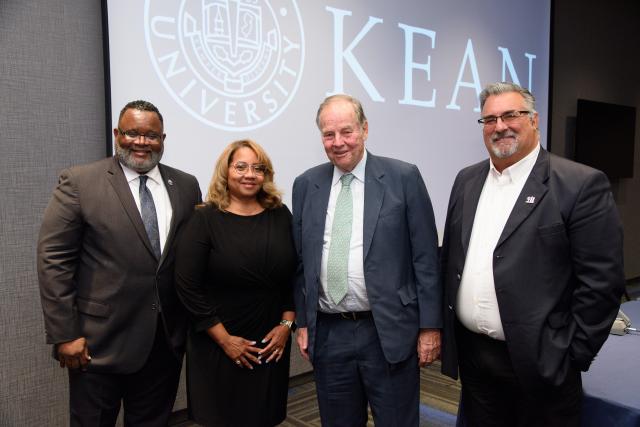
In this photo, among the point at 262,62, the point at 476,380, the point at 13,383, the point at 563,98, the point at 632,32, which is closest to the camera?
the point at 476,380

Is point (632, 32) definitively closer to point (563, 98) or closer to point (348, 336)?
point (563, 98)

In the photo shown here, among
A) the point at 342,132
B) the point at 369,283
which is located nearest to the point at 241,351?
the point at 369,283

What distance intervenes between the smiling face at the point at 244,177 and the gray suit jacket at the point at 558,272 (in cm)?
84

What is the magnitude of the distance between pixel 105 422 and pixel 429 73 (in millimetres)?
3087

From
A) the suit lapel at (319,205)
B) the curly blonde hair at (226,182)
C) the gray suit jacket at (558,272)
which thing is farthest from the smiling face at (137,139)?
the gray suit jacket at (558,272)

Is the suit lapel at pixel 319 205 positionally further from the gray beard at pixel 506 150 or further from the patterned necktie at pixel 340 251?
the gray beard at pixel 506 150

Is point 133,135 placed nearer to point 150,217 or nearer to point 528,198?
point 150,217

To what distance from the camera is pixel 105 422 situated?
1.71 m

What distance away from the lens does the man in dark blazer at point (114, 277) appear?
1.60 metres

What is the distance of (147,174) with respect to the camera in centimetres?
179

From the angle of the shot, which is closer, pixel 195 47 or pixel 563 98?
pixel 195 47

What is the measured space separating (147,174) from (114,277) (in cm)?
39

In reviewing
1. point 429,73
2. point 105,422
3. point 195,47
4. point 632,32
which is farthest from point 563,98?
point 105,422

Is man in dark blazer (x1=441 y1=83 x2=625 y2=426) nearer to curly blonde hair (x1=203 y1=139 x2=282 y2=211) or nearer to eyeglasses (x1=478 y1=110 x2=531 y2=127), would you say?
eyeglasses (x1=478 y1=110 x2=531 y2=127)
